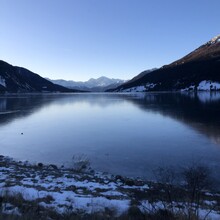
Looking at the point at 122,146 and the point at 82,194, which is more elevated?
the point at 82,194

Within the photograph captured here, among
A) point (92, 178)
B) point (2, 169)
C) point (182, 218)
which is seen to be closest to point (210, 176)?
point (92, 178)

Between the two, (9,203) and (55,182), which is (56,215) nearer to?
(9,203)

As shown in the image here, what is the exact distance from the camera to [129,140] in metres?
29.9

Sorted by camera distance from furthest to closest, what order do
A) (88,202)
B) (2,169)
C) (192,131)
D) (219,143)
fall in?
(192,131) → (219,143) → (2,169) → (88,202)

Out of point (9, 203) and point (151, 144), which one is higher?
point (9, 203)


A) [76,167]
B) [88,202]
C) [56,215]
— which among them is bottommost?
[76,167]

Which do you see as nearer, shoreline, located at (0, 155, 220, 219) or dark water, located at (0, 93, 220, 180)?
shoreline, located at (0, 155, 220, 219)

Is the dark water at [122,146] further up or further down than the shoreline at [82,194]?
further down

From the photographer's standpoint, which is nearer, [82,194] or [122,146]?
[82,194]

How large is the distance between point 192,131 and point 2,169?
2479cm

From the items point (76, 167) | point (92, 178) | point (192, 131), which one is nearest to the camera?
point (92, 178)

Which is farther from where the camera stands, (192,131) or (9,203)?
(192,131)

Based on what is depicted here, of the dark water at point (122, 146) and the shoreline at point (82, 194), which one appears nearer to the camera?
the shoreline at point (82, 194)

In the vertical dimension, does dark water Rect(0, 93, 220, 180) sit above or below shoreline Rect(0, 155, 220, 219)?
below
